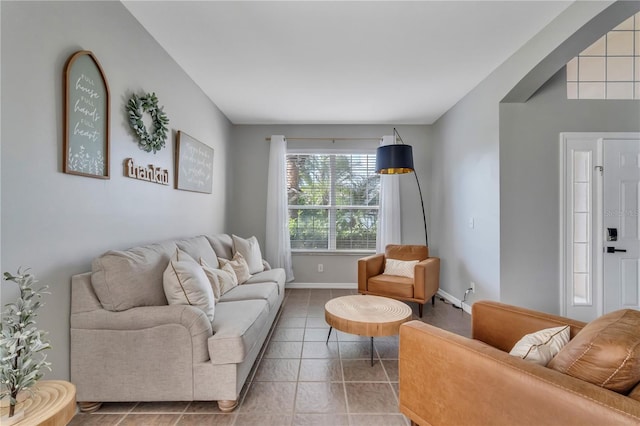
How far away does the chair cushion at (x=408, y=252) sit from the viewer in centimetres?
371

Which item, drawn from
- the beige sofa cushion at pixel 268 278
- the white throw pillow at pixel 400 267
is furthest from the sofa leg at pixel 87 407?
the white throw pillow at pixel 400 267

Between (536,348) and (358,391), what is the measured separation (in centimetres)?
114

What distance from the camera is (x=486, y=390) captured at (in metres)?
1.11

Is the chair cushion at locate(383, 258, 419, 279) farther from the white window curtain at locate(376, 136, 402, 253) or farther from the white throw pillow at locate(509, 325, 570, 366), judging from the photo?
the white throw pillow at locate(509, 325, 570, 366)

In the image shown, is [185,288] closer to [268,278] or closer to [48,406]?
[48,406]

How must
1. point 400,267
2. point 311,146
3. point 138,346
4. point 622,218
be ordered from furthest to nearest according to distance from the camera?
point 311,146
point 400,267
point 622,218
point 138,346

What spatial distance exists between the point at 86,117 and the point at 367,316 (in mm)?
2270

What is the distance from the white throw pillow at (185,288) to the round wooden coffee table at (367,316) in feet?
3.14

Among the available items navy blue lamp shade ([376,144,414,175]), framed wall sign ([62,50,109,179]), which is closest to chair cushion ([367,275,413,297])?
navy blue lamp shade ([376,144,414,175])

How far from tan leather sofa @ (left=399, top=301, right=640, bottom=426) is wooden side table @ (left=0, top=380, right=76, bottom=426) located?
1410 millimetres

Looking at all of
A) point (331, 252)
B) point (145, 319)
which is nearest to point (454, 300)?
point (331, 252)

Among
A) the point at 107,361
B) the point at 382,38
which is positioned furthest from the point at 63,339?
the point at 382,38

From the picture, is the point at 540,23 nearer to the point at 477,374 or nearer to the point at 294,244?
the point at 477,374

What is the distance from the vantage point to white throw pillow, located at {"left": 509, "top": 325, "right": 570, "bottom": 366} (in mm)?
1191
